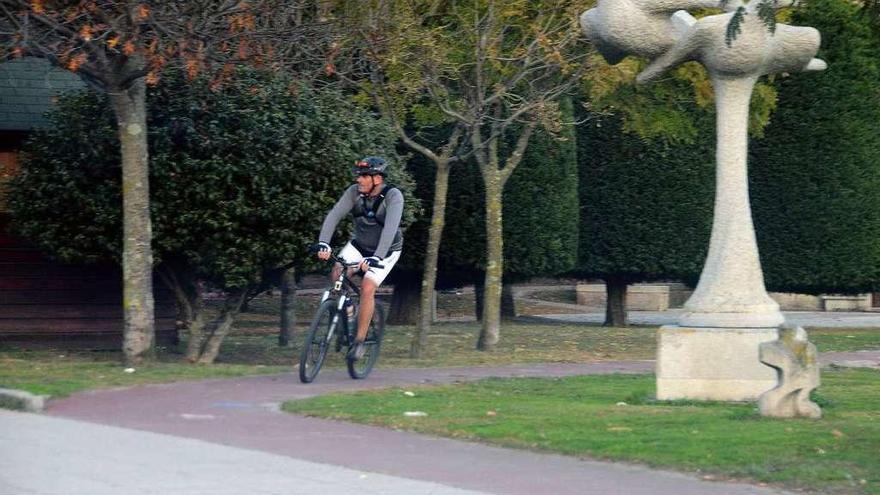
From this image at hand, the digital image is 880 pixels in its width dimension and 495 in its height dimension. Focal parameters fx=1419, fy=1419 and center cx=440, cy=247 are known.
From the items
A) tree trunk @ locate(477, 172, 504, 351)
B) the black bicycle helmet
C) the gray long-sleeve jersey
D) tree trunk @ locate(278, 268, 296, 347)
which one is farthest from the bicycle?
tree trunk @ locate(278, 268, 296, 347)

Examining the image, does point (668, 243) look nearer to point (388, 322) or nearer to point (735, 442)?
point (388, 322)

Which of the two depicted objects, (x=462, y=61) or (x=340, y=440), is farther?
(x=462, y=61)

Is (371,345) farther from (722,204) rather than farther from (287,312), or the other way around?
(287,312)

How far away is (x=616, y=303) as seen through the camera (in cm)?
2562

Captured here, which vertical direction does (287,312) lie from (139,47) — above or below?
below

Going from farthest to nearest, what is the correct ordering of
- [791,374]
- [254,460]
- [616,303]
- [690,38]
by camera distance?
[616,303] < [690,38] < [791,374] < [254,460]

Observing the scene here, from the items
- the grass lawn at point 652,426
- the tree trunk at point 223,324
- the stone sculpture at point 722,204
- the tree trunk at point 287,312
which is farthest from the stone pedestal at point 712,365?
the tree trunk at point 287,312

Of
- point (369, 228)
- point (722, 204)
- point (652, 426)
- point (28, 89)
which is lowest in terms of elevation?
point (652, 426)

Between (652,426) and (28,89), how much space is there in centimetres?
1101

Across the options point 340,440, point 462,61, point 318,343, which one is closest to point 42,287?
point 462,61

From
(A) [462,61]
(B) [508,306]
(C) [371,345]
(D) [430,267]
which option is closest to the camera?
(C) [371,345]

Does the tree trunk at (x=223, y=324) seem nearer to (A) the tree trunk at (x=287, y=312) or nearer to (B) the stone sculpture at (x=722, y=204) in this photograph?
(A) the tree trunk at (x=287, y=312)

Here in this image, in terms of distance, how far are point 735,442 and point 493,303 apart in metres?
9.33

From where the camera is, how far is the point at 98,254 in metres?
15.1
